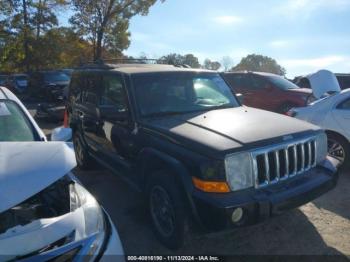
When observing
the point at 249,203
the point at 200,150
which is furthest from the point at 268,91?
the point at 249,203

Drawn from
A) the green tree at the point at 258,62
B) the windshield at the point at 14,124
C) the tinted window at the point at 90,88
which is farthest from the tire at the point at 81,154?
the green tree at the point at 258,62

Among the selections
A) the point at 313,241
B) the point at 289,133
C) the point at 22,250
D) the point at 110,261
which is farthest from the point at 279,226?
the point at 22,250

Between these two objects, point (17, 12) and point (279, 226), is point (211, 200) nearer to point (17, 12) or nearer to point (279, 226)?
point (279, 226)

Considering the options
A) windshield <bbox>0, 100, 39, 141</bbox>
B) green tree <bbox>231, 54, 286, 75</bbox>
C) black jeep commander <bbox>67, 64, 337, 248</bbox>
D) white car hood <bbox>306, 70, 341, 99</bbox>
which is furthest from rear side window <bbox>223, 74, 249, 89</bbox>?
green tree <bbox>231, 54, 286, 75</bbox>

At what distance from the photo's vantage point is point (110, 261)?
2357mm

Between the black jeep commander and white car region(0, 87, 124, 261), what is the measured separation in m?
0.91

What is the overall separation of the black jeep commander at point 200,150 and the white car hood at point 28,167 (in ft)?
Answer: 3.57

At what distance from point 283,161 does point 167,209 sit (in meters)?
1.28

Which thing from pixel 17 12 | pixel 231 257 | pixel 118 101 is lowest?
pixel 231 257

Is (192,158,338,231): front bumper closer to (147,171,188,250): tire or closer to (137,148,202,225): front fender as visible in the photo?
(137,148,202,225): front fender

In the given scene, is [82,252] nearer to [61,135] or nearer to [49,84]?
[61,135]

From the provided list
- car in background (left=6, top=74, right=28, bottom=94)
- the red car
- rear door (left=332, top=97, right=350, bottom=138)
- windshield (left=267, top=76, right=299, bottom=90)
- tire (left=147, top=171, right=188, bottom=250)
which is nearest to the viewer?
tire (left=147, top=171, right=188, bottom=250)

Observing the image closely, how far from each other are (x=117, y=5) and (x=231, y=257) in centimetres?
2604

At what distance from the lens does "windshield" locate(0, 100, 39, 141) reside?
3.46m
